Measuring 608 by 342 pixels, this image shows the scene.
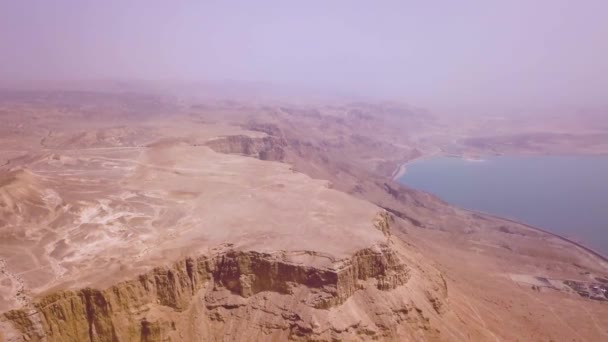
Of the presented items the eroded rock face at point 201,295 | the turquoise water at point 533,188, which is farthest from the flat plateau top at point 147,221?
the turquoise water at point 533,188

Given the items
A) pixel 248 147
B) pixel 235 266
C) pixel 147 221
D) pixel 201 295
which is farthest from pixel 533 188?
Answer: pixel 201 295

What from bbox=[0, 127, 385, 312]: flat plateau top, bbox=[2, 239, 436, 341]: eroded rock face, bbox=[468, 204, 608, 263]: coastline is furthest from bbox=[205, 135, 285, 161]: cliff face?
bbox=[2, 239, 436, 341]: eroded rock face

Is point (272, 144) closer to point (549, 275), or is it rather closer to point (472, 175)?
point (549, 275)

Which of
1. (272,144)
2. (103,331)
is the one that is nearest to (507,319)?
(103,331)

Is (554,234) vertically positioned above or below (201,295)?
below

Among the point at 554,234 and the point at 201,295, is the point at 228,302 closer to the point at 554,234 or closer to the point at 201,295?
the point at 201,295

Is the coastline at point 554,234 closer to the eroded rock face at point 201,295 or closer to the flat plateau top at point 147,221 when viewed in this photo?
the flat plateau top at point 147,221
